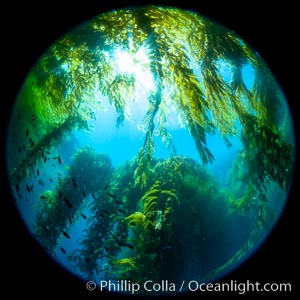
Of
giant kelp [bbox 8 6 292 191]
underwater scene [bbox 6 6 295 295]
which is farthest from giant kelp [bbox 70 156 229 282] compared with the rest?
giant kelp [bbox 8 6 292 191]

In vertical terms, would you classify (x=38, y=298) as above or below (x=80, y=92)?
below

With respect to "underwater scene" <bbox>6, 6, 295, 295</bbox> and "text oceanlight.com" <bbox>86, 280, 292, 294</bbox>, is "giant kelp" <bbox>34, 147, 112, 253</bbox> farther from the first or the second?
"text oceanlight.com" <bbox>86, 280, 292, 294</bbox>

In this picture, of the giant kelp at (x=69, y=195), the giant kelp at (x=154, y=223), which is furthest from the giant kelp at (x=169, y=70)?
the giant kelp at (x=69, y=195)

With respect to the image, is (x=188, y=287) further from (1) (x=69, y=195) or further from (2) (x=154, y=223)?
(1) (x=69, y=195)

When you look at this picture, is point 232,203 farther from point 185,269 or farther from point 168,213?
point 168,213

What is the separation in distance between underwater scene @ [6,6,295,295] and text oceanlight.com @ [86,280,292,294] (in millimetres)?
82

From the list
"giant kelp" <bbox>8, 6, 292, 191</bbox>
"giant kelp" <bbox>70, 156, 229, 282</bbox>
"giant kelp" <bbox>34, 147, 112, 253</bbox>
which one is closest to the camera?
"giant kelp" <bbox>8, 6, 292, 191</bbox>

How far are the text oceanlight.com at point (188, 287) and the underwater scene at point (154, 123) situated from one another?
82 mm

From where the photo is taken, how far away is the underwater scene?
2.69 meters

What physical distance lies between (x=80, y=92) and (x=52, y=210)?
2.26 meters

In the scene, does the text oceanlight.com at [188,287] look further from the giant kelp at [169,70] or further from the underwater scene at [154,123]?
the giant kelp at [169,70]

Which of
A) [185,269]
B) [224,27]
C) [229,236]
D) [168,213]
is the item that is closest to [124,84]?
[224,27]

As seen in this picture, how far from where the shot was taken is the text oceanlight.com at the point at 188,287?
268 cm

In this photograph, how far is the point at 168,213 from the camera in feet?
11.6
